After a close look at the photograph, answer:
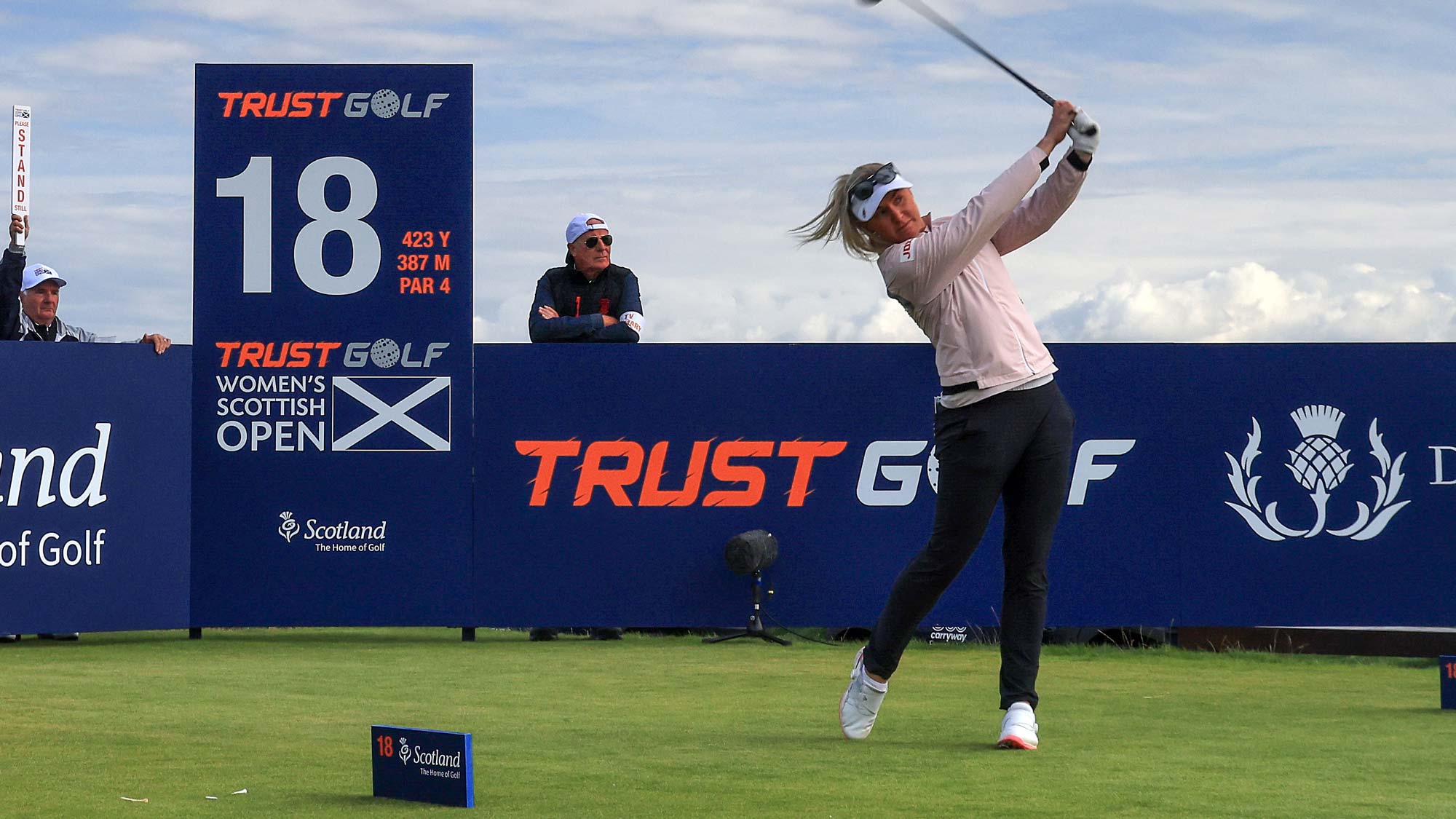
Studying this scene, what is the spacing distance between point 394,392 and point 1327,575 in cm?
524

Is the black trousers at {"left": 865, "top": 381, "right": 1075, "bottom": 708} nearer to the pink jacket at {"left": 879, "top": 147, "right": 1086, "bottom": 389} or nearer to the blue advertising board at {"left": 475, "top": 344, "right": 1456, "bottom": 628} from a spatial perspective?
the pink jacket at {"left": 879, "top": 147, "right": 1086, "bottom": 389}

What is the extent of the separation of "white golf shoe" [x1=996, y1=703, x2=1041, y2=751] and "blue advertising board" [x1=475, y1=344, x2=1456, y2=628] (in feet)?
13.5

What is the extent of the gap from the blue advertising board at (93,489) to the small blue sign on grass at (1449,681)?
6473mm

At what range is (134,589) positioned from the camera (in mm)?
9188

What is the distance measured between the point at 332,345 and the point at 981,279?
17.4 ft

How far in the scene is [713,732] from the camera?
5492 millimetres

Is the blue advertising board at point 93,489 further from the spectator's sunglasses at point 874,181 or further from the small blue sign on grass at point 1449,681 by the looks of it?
the small blue sign on grass at point 1449,681

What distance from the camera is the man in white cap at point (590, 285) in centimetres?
950

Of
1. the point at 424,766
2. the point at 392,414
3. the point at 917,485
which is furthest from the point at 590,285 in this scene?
the point at 424,766

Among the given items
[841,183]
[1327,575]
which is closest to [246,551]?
A: [841,183]

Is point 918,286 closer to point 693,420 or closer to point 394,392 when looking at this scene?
point 693,420

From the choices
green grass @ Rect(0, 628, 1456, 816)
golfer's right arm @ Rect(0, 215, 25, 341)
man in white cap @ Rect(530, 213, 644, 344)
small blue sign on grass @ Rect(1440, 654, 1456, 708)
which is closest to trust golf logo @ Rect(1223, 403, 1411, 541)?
green grass @ Rect(0, 628, 1456, 816)

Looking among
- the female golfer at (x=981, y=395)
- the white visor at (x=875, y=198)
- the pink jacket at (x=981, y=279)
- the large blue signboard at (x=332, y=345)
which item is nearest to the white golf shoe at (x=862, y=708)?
the female golfer at (x=981, y=395)

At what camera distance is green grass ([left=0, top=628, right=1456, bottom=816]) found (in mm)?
4098
